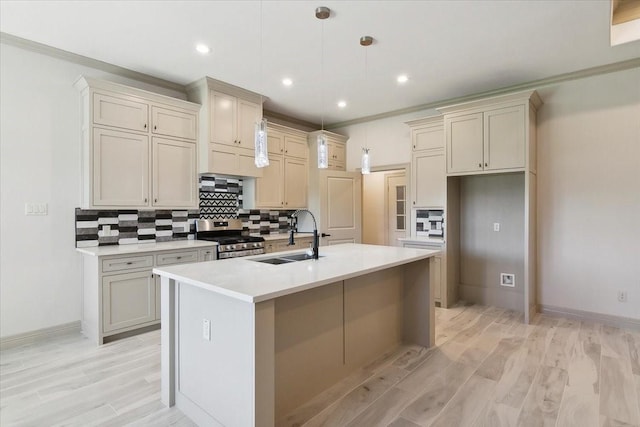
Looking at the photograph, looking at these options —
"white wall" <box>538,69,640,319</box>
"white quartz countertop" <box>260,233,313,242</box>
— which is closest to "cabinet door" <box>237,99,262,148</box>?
"white quartz countertop" <box>260,233,313,242</box>

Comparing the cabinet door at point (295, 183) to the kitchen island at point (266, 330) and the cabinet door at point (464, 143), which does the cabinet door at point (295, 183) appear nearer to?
the cabinet door at point (464, 143)

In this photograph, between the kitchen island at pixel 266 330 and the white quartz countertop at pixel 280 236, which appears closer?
the kitchen island at pixel 266 330

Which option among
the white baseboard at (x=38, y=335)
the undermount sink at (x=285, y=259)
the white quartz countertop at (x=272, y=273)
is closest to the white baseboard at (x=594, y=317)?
the white quartz countertop at (x=272, y=273)

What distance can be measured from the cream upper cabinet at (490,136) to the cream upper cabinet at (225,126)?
2527 millimetres

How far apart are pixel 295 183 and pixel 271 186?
19.3 inches

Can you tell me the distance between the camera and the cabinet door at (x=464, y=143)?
402cm

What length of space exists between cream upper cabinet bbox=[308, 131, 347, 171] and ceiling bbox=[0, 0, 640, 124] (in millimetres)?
1321

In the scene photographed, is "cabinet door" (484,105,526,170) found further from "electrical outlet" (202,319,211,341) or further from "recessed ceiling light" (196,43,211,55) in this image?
"electrical outlet" (202,319,211,341)

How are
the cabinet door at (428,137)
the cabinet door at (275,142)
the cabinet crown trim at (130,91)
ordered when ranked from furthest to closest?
the cabinet door at (275,142) < the cabinet door at (428,137) < the cabinet crown trim at (130,91)

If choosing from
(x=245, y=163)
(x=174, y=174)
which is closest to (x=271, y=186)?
(x=245, y=163)

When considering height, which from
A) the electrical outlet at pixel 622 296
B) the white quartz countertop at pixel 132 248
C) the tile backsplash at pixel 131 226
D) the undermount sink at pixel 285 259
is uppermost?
the tile backsplash at pixel 131 226

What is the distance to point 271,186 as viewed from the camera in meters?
4.98

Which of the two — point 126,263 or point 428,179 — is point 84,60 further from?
point 428,179

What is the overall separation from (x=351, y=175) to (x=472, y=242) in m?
2.13
